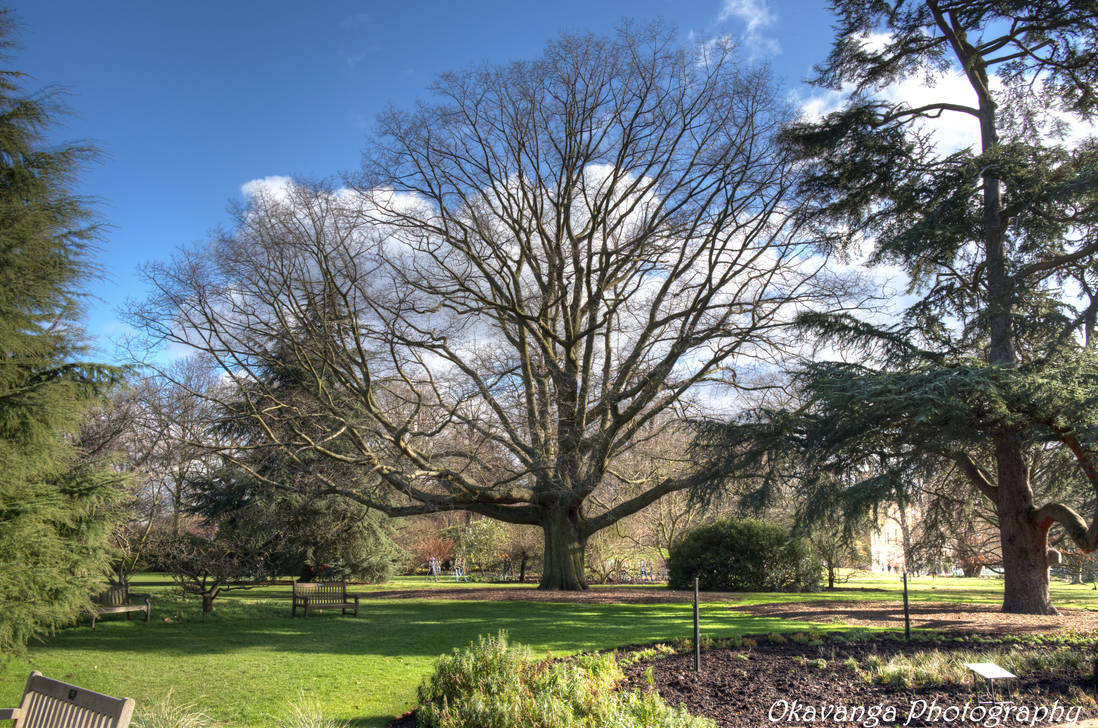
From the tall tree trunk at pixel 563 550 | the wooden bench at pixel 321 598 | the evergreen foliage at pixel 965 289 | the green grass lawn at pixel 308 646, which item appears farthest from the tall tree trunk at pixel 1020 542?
the wooden bench at pixel 321 598

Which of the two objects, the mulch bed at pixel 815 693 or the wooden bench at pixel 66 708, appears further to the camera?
the mulch bed at pixel 815 693

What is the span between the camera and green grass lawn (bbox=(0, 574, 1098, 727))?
7043mm

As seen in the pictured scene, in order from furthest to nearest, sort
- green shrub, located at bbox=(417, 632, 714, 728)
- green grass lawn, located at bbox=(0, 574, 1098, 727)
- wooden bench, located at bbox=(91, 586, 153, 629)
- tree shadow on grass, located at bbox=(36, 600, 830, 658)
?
wooden bench, located at bbox=(91, 586, 153, 629), tree shadow on grass, located at bbox=(36, 600, 830, 658), green grass lawn, located at bbox=(0, 574, 1098, 727), green shrub, located at bbox=(417, 632, 714, 728)

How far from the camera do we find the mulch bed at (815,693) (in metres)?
5.61

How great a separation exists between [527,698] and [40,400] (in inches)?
270

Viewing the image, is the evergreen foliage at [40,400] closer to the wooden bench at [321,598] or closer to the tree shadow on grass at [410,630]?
the tree shadow on grass at [410,630]

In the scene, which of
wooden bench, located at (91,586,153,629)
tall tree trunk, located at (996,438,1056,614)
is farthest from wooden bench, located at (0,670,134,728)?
tall tree trunk, located at (996,438,1056,614)

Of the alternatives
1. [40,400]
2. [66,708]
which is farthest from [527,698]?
[40,400]

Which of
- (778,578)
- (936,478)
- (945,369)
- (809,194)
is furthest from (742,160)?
(778,578)

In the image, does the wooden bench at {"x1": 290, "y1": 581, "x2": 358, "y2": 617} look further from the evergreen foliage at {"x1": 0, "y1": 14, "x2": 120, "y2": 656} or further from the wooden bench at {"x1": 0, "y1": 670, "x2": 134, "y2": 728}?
the wooden bench at {"x1": 0, "y1": 670, "x2": 134, "y2": 728}

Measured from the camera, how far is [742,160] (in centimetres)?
1720

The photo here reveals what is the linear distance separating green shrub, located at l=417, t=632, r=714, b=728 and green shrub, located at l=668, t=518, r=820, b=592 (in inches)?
610

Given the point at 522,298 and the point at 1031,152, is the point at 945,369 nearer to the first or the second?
the point at 1031,152

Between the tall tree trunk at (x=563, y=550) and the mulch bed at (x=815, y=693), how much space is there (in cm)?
1199
